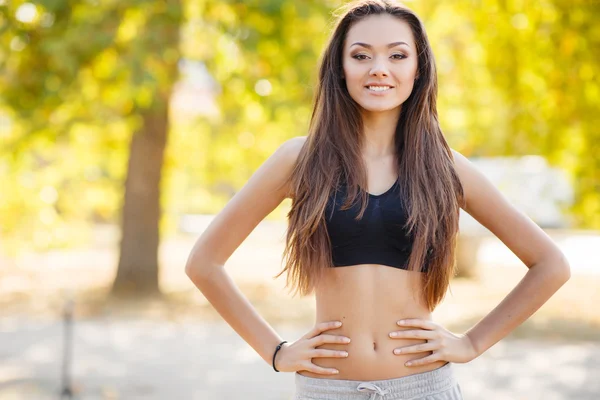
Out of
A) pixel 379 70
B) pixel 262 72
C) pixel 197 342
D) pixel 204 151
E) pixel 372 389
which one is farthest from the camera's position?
pixel 204 151

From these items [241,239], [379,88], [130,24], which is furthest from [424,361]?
[130,24]

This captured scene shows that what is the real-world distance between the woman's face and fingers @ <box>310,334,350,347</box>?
702 mm

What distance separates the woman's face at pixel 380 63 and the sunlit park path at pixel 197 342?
887 millimetres

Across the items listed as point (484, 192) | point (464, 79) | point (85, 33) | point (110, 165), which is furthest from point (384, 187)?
point (110, 165)

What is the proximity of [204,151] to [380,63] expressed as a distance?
13.4m

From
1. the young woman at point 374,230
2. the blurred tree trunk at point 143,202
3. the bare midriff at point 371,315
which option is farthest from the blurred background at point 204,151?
the bare midriff at point 371,315

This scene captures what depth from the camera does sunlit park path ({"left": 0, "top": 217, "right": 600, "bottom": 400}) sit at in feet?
23.2

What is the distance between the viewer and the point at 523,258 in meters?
2.58

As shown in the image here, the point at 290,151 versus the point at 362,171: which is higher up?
the point at 290,151

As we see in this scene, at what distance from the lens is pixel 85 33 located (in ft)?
32.9

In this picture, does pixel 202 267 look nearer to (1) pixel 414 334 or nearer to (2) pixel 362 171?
(2) pixel 362 171

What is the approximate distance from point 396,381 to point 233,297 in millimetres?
607

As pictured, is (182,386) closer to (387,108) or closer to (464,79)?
(387,108)

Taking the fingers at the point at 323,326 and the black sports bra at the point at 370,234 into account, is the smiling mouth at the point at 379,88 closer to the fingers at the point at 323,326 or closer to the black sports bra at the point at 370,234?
the black sports bra at the point at 370,234
